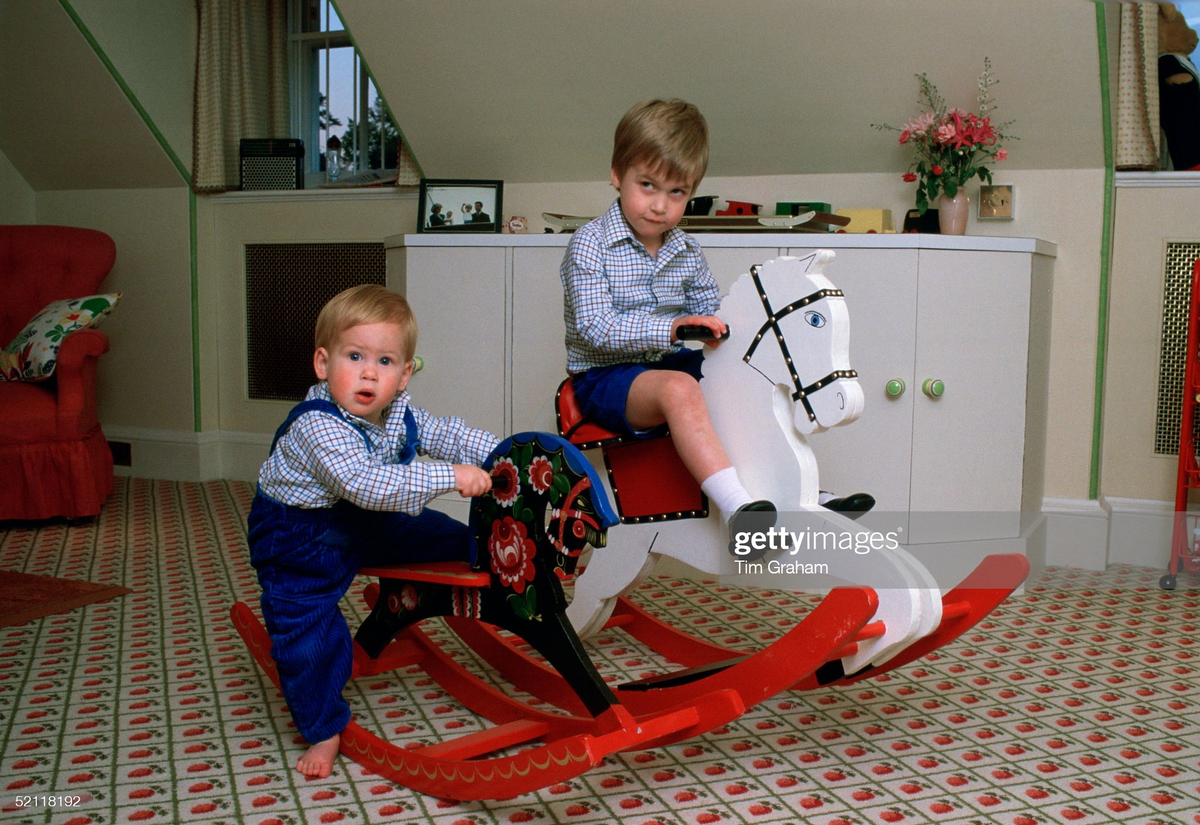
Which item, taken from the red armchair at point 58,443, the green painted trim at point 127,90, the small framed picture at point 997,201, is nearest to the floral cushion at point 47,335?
the red armchair at point 58,443

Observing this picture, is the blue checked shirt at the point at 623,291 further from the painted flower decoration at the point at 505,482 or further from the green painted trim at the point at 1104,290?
the green painted trim at the point at 1104,290

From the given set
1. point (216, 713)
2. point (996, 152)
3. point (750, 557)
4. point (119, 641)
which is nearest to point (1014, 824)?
point (750, 557)

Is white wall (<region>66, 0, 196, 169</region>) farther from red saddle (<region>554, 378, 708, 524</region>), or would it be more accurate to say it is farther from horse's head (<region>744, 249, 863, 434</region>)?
horse's head (<region>744, 249, 863, 434</region>)

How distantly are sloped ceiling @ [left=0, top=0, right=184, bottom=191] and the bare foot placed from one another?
116 inches

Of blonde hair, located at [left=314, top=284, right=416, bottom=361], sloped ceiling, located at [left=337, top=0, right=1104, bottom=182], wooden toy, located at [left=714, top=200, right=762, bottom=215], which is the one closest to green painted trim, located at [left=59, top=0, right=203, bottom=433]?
sloped ceiling, located at [left=337, top=0, right=1104, bottom=182]

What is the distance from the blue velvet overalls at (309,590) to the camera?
163cm

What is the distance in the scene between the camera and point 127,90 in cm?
370

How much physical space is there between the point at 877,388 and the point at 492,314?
1.12 metres

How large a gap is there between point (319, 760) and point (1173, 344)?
2.61 meters

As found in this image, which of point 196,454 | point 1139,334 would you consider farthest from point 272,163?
point 1139,334

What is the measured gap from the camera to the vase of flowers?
2.79 meters

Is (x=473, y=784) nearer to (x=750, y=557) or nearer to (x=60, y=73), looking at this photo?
(x=750, y=557)

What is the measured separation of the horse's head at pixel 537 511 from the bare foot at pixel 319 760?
0.40 m

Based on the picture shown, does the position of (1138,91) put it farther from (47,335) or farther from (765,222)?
(47,335)
